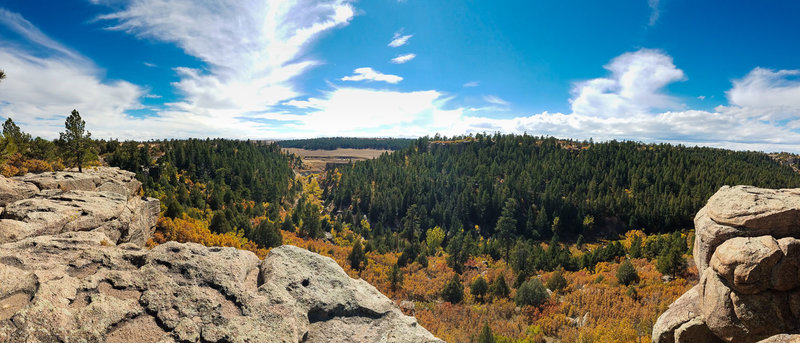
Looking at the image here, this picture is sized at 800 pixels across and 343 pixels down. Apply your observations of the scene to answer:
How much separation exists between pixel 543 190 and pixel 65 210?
15411cm

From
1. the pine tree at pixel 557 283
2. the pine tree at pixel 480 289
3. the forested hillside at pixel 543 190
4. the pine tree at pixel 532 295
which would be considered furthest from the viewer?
the forested hillside at pixel 543 190

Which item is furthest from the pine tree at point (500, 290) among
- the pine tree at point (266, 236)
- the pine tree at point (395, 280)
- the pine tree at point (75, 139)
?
the pine tree at point (75, 139)

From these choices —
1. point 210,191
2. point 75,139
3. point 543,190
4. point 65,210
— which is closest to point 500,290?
point 65,210

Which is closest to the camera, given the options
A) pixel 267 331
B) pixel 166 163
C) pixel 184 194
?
pixel 267 331

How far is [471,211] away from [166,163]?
11175 cm

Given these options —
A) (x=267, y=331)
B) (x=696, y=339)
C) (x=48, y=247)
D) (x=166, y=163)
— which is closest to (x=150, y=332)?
(x=267, y=331)

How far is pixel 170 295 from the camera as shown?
10359 millimetres

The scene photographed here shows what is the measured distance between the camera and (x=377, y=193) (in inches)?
5300

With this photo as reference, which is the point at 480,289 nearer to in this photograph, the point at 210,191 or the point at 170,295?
the point at 170,295

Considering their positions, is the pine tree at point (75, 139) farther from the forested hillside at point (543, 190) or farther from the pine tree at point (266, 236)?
the forested hillside at point (543, 190)

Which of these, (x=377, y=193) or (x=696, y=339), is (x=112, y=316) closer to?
(x=696, y=339)

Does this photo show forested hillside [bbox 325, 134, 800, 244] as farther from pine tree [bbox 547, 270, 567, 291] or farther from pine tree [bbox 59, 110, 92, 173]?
pine tree [bbox 59, 110, 92, 173]

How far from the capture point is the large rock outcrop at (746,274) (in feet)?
41.0

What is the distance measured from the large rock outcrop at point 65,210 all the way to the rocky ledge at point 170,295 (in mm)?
128
